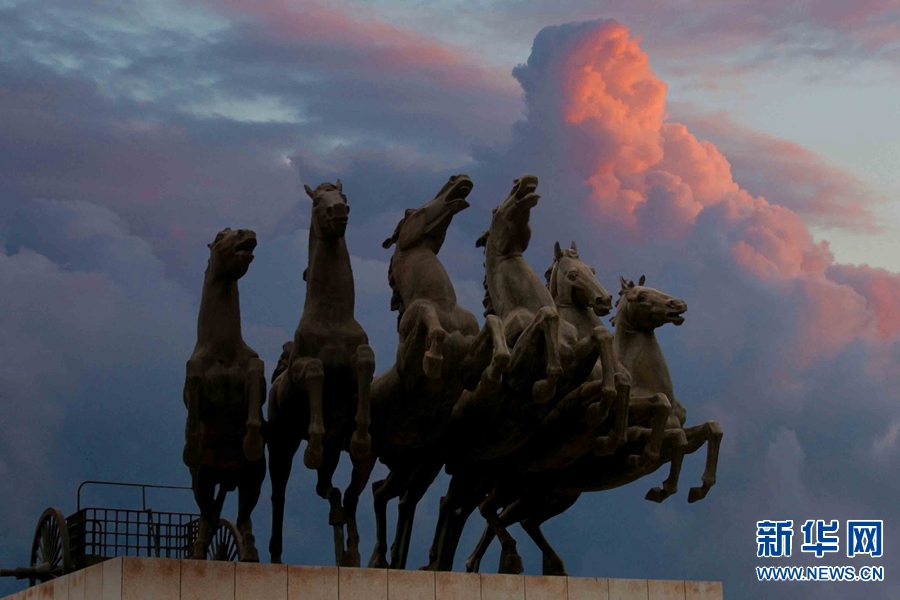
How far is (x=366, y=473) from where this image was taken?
1541 cm

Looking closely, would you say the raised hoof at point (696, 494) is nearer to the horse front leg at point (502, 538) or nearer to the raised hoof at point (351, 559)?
the horse front leg at point (502, 538)

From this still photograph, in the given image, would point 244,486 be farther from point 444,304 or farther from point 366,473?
point 444,304

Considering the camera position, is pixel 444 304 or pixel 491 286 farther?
pixel 491 286

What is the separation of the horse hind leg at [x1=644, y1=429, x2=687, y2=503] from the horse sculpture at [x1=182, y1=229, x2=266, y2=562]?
14.8 feet

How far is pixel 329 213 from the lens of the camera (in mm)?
14828

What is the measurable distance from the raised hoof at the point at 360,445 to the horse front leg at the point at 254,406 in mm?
869

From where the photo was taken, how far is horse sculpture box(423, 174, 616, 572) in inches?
599

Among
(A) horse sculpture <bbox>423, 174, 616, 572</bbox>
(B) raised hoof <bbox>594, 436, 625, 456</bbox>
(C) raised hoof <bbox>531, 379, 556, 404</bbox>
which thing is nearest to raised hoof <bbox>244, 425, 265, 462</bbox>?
(A) horse sculpture <bbox>423, 174, 616, 572</bbox>

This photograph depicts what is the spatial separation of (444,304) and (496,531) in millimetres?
3494

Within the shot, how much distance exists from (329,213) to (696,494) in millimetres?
5495

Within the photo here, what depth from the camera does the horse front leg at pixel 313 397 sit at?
14.2 metres

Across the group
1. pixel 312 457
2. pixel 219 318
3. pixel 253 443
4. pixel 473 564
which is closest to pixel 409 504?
pixel 473 564

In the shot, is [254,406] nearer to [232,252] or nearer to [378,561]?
[232,252]

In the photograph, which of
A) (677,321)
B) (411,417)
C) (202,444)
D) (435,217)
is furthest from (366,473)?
(677,321)
